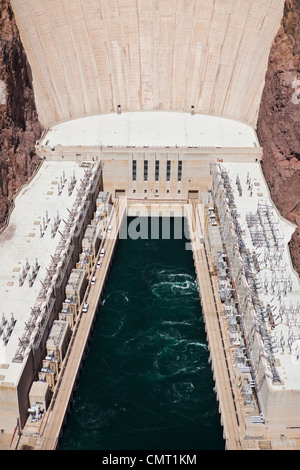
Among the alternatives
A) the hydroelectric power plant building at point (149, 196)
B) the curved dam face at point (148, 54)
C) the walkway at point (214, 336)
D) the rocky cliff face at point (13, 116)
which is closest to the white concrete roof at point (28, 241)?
the hydroelectric power plant building at point (149, 196)

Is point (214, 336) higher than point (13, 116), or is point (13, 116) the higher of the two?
point (13, 116)

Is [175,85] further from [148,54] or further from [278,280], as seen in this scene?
[278,280]

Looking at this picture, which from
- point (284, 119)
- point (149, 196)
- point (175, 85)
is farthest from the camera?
point (175, 85)

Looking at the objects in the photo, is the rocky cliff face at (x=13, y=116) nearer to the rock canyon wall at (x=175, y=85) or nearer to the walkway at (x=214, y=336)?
the rock canyon wall at (x=175, y=85)

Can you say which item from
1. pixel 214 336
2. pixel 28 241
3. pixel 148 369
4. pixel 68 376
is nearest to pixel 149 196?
pixel 28 241

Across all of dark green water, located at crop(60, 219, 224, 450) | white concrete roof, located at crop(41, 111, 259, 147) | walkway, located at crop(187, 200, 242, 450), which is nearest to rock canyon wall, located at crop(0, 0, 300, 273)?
white concrete roof, located at crop(41, 111, 259, 147)

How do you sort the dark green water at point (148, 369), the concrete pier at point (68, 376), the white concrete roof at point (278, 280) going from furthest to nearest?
the dark green water at point (148, 369)
the white concrete roof at point (278, 280)
the concrete pier at point (68, 376)
